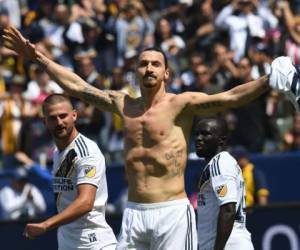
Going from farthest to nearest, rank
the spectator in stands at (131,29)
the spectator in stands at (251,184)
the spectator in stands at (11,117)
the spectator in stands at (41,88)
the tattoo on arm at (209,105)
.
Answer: the spectator in stands at (131,29), the spectator in stands at (41,88), the spectator in stands at (11,117), the spectator in stands at (251,184), the tattoo on arm at (209,105)

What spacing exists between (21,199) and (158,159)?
716cm

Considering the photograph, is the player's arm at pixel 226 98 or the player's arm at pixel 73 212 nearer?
the player's arm at pixel 73 212

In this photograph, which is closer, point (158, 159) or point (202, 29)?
point (158, 159)

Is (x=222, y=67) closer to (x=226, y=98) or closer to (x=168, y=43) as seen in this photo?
(x=168, y=43)

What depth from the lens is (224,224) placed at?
8953 millimetres

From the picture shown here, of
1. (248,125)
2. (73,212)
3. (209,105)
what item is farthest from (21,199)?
(209,105)

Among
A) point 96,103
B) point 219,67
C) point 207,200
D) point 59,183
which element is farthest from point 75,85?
point 219,67

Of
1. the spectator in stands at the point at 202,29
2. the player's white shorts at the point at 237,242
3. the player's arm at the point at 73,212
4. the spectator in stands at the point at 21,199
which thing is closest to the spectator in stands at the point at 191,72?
the spectator in stands at the point at 202,29

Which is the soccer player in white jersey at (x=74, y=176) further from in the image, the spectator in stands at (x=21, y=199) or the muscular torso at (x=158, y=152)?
the spectator in stands at (x=21, y=199)

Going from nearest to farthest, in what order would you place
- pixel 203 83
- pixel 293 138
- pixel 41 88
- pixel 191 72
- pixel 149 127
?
pixel 149 127
pixel 293 138
pixel 203 83
pixel 191 72
pixel 41 88

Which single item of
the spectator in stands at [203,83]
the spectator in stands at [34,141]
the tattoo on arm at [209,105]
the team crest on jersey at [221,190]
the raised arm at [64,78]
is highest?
the spectator in stands at [203,83]

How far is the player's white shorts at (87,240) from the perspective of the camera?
30.1 feet

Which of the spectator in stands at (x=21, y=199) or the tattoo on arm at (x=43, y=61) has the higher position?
the tattoo on arm at (x=43, y=61)

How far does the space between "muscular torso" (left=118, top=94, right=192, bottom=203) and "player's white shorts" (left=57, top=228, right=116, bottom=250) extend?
1.70 ft
